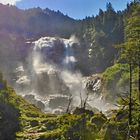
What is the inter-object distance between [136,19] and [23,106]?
4973 cm

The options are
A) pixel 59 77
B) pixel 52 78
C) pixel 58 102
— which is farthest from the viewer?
pixel 59 77

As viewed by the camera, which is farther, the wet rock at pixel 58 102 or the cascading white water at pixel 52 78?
the cascading white water at pixel 52 78

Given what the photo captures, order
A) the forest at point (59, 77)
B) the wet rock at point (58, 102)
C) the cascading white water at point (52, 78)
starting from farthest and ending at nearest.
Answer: the cascading white water at point (52, 78) → the wet rock at point (58, 102) → the forest at point (59, 77)

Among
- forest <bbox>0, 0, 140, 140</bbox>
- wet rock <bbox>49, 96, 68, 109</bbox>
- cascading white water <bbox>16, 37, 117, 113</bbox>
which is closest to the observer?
forest <bbox>0, 0, 140, 140</bbox>

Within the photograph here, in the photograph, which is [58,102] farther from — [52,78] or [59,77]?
[59,77]

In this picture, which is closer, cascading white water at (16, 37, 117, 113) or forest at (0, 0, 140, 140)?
forest at (0, 0, 140, 140)

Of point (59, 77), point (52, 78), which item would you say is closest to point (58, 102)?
point (52, 78)

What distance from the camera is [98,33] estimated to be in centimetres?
14638

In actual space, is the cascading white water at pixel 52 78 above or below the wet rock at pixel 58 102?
above

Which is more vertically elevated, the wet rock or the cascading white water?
the cascading white water

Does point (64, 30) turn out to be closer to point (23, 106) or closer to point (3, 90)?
point (23, 106)

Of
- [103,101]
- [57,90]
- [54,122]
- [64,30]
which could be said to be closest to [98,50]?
[57,90]

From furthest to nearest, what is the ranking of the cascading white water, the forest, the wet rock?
1. the cascading white water
2. the wet rock
3. the forest

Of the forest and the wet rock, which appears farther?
the wet rock
